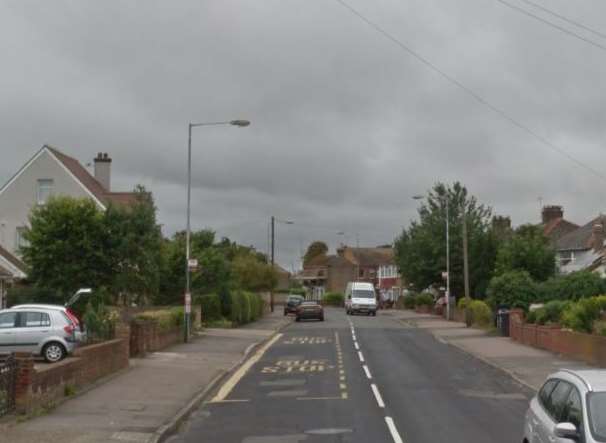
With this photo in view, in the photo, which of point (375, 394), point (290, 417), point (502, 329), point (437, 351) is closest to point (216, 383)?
point (375, 394)

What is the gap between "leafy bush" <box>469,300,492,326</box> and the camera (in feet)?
151

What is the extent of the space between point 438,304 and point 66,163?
1169 inches

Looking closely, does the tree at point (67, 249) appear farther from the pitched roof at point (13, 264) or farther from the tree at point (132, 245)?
the pitched roof at point (13, 264)

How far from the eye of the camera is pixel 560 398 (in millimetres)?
9125

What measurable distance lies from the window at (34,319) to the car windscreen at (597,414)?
1735 cm

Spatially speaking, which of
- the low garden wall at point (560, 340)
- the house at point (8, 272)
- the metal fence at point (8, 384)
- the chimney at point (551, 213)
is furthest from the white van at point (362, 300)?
the metal fence at point (8, 384)

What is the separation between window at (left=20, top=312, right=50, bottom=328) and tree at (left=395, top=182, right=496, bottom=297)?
138 ft

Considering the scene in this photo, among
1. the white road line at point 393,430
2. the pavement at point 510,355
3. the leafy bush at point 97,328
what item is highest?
the leafy bush at point 97,328

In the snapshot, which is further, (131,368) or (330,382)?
(131,368)

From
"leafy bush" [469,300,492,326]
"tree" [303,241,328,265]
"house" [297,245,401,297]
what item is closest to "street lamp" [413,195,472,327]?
"leafy bush" [469,300,492,326]

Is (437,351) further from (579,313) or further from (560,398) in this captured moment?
(560,398)

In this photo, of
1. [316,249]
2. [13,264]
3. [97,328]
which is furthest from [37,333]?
[316,249]

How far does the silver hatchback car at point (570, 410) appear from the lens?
806 centimetres

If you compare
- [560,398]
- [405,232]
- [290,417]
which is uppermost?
[405,232]
